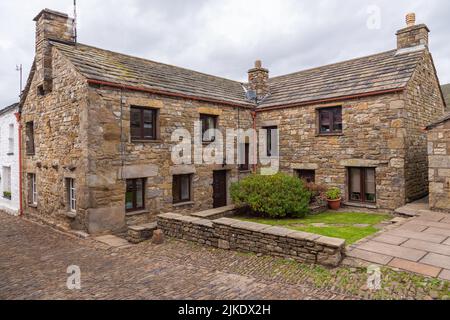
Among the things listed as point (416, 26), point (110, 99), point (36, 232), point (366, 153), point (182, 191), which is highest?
point (416, 26)

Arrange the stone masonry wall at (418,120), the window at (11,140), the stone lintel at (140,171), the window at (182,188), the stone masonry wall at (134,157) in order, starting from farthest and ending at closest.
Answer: the window at (11,140) → the window at (182,188) → the stone masonry wall at (418,120) → the stone lintel at (140,171) → the stone masonry wall at (134,157)

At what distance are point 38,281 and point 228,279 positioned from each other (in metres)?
3.96

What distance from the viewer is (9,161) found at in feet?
51.0

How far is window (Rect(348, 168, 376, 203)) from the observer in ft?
39.9

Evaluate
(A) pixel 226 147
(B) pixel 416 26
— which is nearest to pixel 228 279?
(A) pixel 226 147

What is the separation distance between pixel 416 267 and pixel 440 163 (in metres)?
6.28

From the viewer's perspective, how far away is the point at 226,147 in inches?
552

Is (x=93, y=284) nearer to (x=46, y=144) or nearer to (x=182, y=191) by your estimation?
(x=182, y=191)

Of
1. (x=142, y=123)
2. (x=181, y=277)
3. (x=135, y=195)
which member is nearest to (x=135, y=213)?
(x=135, y=195)

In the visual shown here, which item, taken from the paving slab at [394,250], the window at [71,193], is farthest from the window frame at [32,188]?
the paving slab at [394,250]

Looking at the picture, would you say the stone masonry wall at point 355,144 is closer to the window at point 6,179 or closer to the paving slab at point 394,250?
the paving slab at point 394,250

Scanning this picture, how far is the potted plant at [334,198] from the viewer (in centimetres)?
1248

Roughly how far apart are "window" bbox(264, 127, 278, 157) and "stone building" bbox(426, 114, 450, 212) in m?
6.54

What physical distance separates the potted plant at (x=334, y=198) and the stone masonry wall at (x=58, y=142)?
30.6 ft
